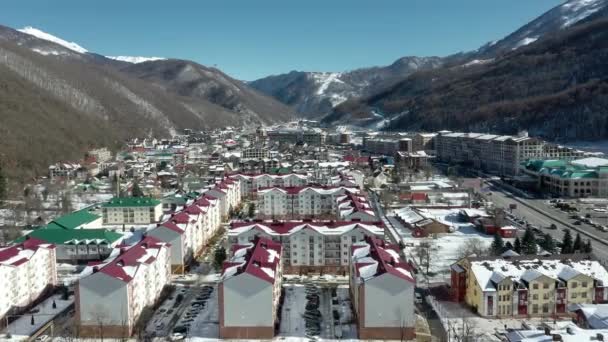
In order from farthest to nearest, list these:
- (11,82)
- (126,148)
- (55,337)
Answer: (126,148) < (11,82) < (55,337)

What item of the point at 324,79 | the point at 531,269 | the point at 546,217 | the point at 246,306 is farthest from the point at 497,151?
the point at 324,79

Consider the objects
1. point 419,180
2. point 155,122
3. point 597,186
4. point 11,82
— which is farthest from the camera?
point 155,122

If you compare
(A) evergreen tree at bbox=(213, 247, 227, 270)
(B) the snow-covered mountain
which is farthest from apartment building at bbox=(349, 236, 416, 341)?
(B) the snow-covered mountain

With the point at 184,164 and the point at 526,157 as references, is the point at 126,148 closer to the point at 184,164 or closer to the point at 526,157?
the point at 184,164

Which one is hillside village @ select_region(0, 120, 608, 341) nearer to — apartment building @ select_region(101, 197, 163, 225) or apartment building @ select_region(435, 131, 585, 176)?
apartment building @ select_region(101, 197, 163, 225)

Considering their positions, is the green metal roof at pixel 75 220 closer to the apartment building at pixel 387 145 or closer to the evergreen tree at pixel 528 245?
the evergreen tree at pixel 528 245

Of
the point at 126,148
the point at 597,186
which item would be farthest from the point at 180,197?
the point at 126,148

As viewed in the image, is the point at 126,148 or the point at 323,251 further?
the point at 126,148

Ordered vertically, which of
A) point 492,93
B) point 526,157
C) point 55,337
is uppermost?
point 492,93
